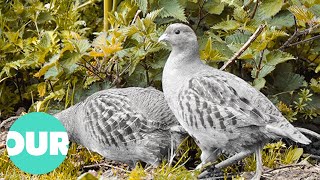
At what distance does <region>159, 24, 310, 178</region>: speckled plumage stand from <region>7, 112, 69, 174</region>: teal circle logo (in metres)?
0.80

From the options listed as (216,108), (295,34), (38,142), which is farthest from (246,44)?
(38,142)

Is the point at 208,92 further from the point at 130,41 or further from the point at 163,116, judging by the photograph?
the point at 130,41

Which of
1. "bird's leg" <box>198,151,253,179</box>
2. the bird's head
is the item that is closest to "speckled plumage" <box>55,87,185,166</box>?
"bird's leg" <box>198,151,253,179</box>

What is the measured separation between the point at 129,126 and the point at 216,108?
2.15 ft

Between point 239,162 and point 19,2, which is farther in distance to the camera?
point 19,2

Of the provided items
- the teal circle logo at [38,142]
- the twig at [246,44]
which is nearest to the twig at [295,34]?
the twig at [246,44]

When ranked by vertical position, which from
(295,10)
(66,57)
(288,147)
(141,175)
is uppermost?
(295,10)

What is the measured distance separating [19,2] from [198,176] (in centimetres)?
253

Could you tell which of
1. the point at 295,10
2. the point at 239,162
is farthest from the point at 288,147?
the point at 295,10

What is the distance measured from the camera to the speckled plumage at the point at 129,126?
5.00 metres

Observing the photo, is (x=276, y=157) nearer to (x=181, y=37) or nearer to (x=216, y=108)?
(x=216, y=108)

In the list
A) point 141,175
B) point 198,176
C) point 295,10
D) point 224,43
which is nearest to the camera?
point 141,175

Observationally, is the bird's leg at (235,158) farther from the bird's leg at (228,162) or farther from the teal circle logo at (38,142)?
the teal circle logo at (38,142)

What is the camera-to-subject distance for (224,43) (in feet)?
18.9
